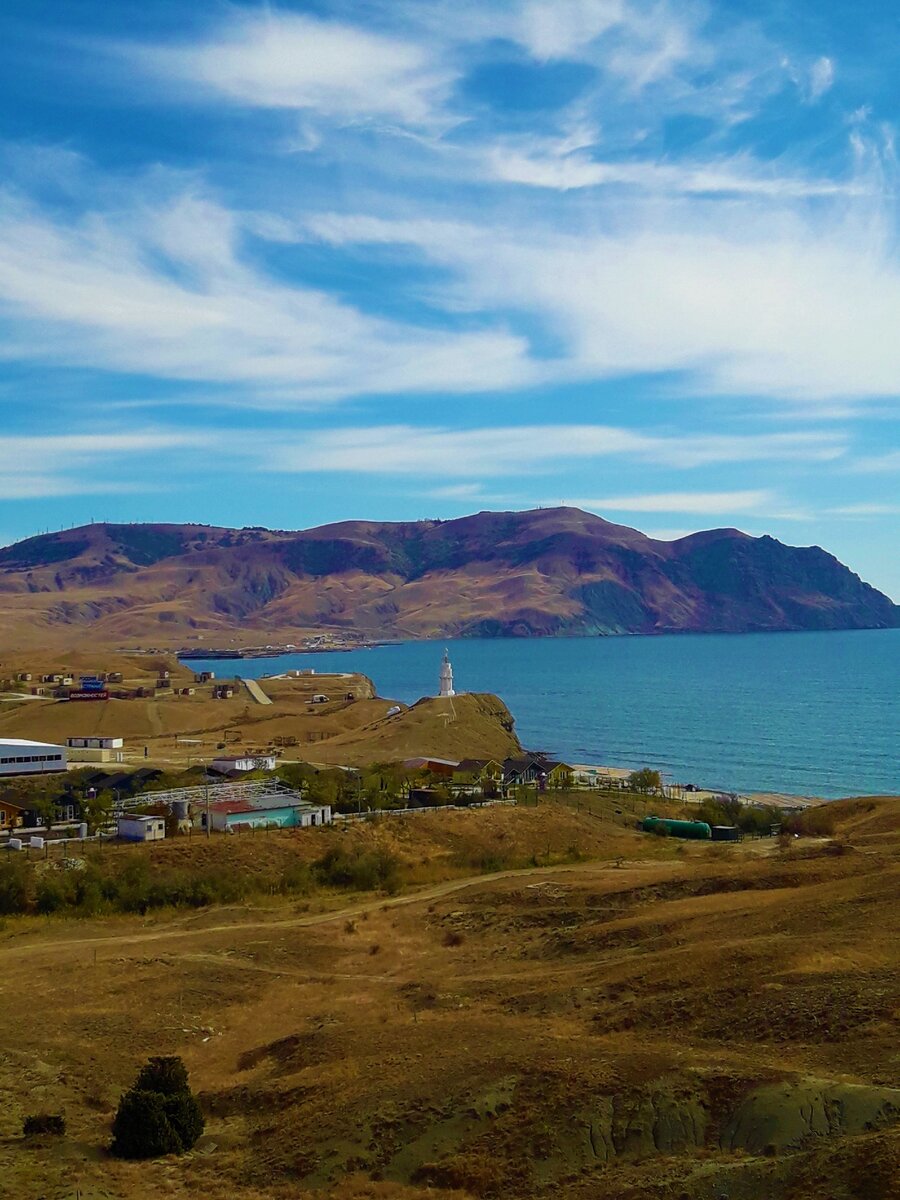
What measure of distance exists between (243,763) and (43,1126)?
154ft

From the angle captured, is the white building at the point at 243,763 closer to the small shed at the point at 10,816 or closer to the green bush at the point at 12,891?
the small shed at the point at 10,816

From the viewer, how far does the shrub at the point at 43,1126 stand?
18.9 metres

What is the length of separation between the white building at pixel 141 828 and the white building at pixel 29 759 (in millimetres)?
19684

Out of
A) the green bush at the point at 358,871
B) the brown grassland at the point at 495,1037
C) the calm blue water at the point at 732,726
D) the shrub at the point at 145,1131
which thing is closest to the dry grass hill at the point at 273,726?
the calm blue water at the point at 732,726

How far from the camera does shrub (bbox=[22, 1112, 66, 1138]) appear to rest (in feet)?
62.0

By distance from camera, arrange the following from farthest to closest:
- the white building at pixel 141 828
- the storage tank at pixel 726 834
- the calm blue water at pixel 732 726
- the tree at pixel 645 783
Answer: the calm blue water at pixel 732 726 < the tree at pixel 645 783 < the storage tank at pixel 726 834 < the white building at pixel 141 828

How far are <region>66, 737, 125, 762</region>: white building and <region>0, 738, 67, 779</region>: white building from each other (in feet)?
15.1

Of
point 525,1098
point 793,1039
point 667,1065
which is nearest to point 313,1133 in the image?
point 525,1098

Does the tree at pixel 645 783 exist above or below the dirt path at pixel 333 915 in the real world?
below

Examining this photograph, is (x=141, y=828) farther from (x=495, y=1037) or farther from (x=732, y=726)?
(x=732, y=726)

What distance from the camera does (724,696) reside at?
16238 cm

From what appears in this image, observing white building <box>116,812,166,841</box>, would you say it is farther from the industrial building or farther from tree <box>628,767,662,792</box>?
tree <box>628,767,662,792</box>

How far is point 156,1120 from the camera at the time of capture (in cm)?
1864

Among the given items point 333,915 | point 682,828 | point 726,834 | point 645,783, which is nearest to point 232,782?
point 333,915
